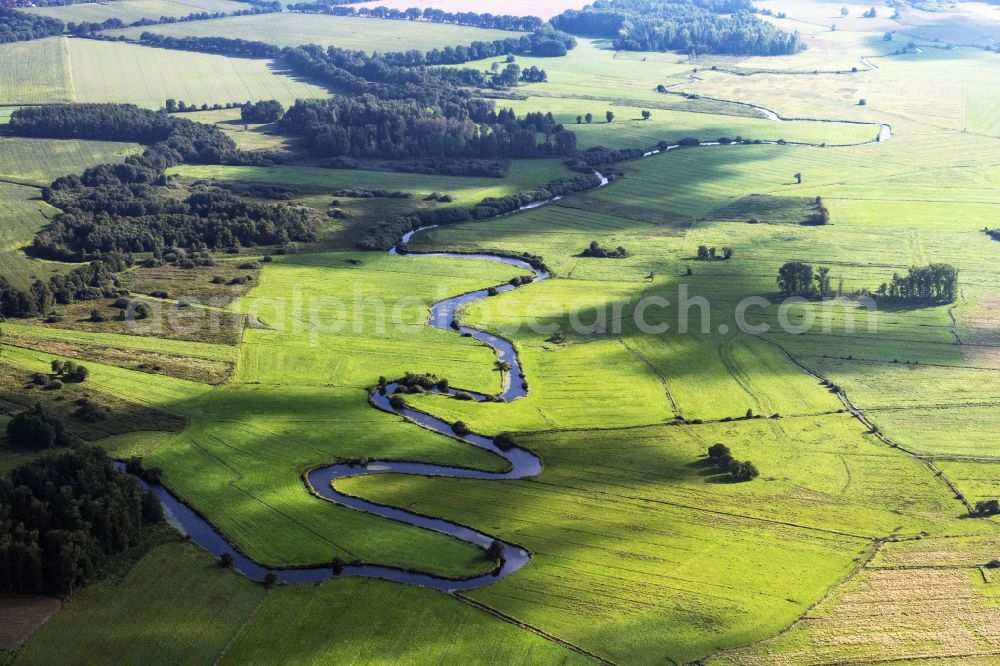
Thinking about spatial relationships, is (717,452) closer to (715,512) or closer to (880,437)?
(715,512)

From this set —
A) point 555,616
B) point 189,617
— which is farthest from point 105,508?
point 555,616

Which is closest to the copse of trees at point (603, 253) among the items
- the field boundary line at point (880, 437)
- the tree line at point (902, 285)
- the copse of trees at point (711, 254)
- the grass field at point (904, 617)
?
the copse of trees at point (711, 254)

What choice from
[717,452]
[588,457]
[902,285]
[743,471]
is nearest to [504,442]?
[588,457]

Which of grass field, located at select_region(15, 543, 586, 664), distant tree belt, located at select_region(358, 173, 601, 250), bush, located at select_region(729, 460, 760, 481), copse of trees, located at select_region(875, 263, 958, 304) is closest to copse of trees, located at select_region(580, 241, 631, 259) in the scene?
distant tree belt, located at select_region(358, 173, 601, 250)

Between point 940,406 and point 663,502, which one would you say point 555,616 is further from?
point 940,406

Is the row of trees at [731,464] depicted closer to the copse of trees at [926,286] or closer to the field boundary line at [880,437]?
the field boundary line at [880,437]

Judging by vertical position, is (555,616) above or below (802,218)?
below
